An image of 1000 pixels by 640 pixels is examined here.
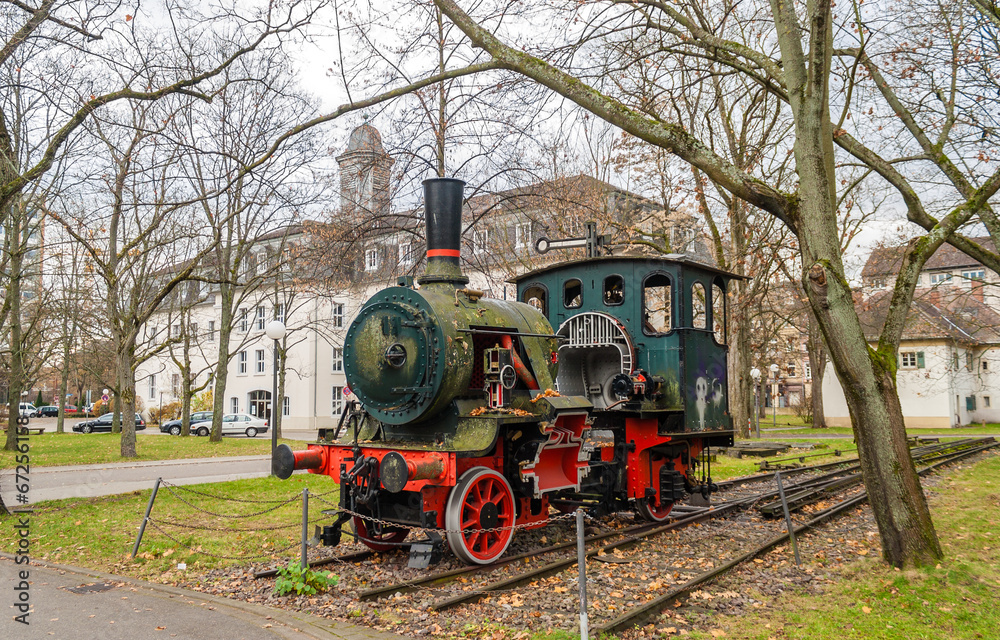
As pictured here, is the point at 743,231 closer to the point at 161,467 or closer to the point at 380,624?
the point at 161,467

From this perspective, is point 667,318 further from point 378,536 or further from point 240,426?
point 240,426

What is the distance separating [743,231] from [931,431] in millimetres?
21264

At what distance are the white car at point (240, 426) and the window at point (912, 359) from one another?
34.8 m

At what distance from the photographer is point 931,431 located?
35562 mm

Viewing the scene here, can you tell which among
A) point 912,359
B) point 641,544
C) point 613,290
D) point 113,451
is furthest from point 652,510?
point 912,359

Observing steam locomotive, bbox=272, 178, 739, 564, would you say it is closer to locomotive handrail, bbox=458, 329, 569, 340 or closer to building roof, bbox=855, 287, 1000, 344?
locomotive handrail, bbox=458, 329, 569, 340

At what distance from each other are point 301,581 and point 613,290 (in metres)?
5.98

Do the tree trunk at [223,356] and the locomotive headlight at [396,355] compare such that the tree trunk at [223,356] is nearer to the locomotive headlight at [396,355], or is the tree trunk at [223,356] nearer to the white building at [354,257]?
the white building at [354,257]

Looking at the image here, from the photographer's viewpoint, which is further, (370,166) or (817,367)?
(817,367)

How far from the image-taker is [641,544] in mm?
8641

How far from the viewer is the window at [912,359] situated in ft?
128

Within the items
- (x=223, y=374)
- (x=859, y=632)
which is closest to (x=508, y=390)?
(x=859, y=632)

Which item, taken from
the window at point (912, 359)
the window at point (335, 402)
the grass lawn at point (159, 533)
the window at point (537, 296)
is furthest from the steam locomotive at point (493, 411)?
the window at point (912, 359)

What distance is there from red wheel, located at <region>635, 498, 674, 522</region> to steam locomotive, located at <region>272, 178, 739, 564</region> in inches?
1.0
